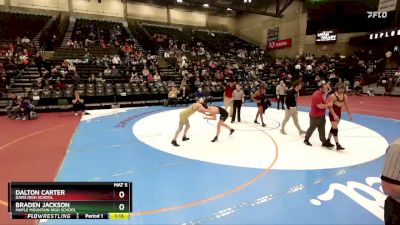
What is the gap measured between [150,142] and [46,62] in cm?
1208

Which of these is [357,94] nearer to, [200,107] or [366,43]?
[366,43]

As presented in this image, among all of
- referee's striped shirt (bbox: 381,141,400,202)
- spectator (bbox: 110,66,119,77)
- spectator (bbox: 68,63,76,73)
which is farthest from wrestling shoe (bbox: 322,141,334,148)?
spectator (bbox: 68,63,76,73)

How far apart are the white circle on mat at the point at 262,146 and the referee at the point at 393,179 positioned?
3.84 metres

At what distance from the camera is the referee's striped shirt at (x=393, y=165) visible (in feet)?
4.99

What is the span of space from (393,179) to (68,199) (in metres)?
2.29

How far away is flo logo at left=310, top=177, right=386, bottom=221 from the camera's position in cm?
389

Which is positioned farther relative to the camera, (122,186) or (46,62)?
(46,62)

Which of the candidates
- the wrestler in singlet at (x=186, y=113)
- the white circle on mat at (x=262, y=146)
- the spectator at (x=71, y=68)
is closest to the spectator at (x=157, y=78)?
the spectator at (x=71, y=68)

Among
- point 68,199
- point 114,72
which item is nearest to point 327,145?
point 68,199

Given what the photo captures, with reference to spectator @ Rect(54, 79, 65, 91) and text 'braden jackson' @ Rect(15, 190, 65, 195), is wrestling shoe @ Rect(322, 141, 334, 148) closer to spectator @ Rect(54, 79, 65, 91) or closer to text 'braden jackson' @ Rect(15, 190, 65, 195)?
text 'braden jackson' @ Rect(15, 190, 65, 195)

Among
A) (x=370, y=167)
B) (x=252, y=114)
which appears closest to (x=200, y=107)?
(x=370, y=167)

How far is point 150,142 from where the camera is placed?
7.38 m

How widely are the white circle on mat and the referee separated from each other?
3844 mm

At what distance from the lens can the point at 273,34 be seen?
30766mm
